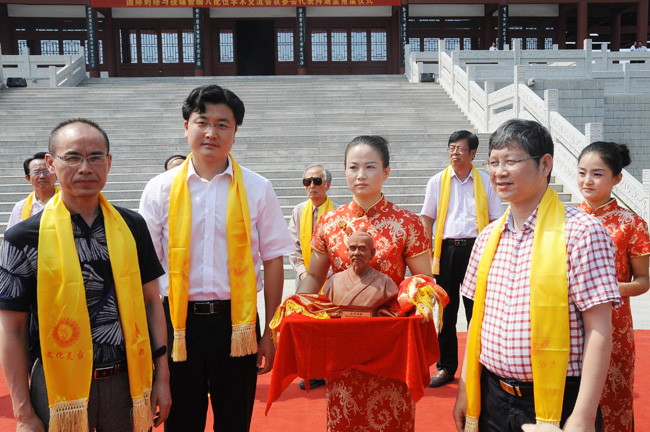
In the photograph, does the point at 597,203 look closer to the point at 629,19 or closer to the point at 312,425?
the point at 312,425

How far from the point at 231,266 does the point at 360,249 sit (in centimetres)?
55

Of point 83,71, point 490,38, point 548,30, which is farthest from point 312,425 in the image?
point 548,30

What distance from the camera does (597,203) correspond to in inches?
106

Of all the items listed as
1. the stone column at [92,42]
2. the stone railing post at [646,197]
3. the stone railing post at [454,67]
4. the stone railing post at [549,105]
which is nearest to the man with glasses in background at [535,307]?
Answer: the stone railing post at [646,197]

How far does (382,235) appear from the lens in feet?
8.02

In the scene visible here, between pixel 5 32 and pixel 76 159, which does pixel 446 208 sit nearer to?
pixel 76 159

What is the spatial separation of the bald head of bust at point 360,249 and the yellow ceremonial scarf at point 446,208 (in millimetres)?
1899

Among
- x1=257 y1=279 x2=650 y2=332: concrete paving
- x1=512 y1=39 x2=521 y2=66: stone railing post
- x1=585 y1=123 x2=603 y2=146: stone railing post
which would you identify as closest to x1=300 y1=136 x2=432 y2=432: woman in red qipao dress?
x1=257 y1=279 x2=650 y2=332: concrete paving

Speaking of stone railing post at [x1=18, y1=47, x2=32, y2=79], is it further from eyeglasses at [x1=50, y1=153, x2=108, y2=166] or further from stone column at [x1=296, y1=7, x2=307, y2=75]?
eyeglasses at [x1=50, y1=153, x2=108, y2=166]

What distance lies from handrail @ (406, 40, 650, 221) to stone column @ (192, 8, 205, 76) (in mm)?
6505

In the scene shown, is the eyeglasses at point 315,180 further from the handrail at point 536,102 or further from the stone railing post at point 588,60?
the stone railing post at point 588,60

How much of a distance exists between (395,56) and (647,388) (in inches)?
627

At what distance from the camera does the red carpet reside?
127 inches

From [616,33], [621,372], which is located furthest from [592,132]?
[616,33]
